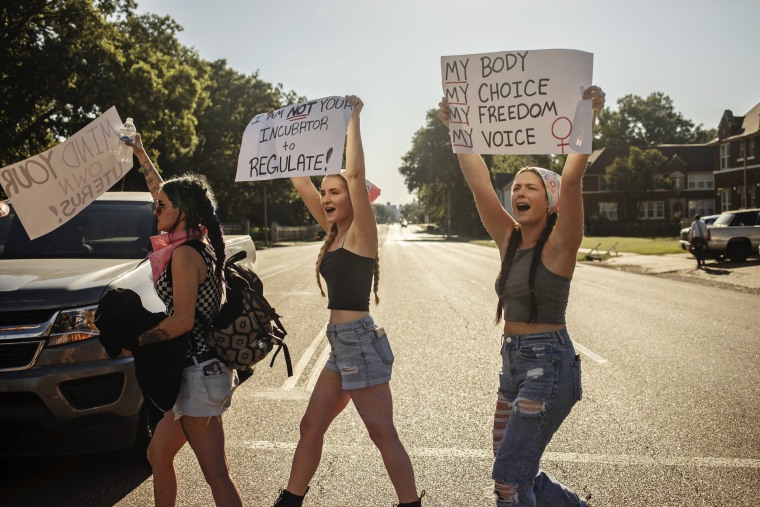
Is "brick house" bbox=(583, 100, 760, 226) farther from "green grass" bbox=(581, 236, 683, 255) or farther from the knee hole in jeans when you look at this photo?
the knee hole in jeans

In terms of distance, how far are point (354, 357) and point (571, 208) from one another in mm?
1323

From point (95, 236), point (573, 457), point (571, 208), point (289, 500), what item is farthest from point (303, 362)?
point (571, 208)

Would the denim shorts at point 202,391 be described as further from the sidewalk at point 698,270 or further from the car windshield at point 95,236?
the sidewalk at point 698,270

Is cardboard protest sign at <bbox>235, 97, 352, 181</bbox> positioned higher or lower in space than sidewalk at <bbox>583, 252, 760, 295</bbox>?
higher

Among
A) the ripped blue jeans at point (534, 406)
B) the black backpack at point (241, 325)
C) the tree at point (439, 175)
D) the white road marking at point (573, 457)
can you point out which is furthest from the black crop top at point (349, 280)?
the tree at point (439, 175)

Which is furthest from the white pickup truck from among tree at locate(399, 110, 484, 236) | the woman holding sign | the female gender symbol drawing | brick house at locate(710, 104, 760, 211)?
tree at locate(399, 110, 484, 236)

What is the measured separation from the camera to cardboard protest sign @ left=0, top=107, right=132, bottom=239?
430cm

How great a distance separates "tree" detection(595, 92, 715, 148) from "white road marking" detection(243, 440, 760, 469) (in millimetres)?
125666

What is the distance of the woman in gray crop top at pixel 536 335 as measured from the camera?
318 centimetres

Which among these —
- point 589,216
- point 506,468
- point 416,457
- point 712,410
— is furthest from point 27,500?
point 589,216

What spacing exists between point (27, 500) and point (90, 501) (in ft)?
1.39

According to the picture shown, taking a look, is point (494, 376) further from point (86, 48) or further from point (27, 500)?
point (86, 48)

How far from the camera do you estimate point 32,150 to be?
31359 millimetres

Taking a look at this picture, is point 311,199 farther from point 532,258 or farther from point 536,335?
point 536,335
